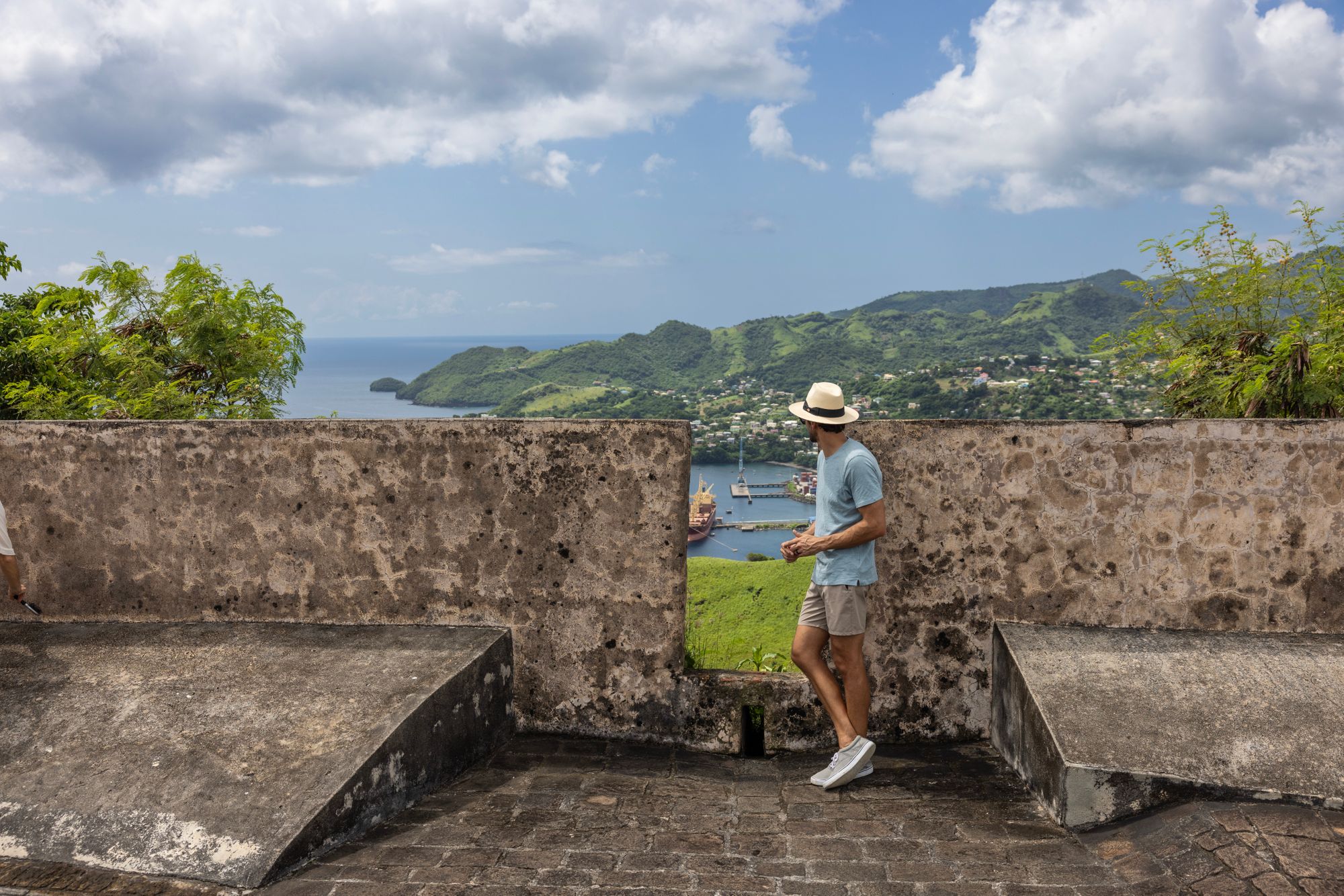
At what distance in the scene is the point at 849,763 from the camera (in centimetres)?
402

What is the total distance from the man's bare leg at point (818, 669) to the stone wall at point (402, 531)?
2.20ft

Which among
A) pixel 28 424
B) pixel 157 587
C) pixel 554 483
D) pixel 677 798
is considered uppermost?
pixel 28 424

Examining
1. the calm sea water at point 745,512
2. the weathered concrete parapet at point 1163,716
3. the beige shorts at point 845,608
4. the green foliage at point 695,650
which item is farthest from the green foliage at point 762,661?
the weathered concrete parapet at point 1163,716

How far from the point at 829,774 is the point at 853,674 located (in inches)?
17.3

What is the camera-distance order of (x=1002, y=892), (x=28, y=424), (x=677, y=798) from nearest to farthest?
1. (x=1002, y=892)
2. (x=677, y=798)
3. (x=28, y=424)

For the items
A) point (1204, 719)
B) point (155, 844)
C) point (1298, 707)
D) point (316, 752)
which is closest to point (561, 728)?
point (316, 752)

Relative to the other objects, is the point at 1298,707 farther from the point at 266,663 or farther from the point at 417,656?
the point at 266,663

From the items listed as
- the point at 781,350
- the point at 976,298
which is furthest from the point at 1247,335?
the point at 976,298

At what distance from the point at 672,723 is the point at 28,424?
3.80 meters

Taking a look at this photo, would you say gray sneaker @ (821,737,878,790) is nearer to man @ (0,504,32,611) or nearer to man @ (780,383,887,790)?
man @ (780,383,887,790)

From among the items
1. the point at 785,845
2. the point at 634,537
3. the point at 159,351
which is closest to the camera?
the point at 785,845

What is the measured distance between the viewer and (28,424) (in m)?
5.03

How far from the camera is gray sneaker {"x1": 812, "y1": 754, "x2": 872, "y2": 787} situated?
402cm

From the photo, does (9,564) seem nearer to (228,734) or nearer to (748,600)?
(228,734)
